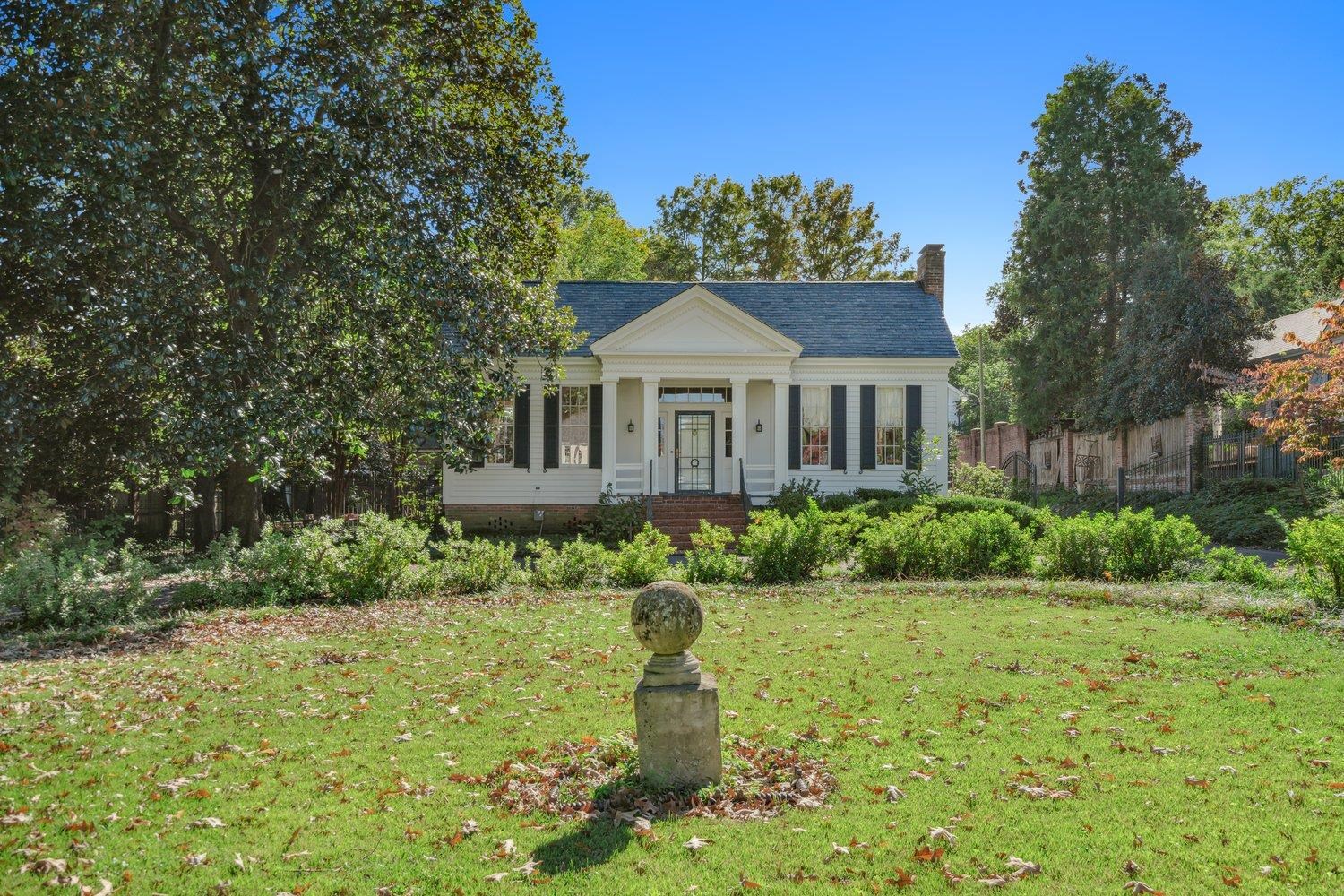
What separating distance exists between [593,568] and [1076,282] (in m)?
26.2

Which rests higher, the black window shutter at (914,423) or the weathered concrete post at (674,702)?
the black window shutter at (914,423)

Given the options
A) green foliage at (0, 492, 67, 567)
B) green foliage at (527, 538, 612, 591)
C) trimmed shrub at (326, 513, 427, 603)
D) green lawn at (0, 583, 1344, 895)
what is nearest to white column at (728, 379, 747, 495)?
green foliage at (527, 538, 612, 591)

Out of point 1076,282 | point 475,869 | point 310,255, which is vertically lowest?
point 475,869

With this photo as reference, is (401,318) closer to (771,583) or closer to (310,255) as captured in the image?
(310,255)

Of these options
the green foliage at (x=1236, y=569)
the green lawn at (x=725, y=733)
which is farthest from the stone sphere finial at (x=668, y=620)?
the green foliage at (x=1236, y=569)

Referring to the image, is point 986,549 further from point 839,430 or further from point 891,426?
point 891,426

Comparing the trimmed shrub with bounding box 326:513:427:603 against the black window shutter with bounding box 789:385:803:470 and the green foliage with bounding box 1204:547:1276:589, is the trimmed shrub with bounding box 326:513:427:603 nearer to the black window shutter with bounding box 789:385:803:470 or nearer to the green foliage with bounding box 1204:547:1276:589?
the green foliage with bounding box 1204:547:1276:589

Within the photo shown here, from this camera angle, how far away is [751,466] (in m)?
22.2

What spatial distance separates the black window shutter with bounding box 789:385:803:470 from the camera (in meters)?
22.2

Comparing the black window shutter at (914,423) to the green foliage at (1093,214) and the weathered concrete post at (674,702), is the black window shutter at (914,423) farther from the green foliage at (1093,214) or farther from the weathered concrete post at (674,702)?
the weathered concrete post at (674,702)

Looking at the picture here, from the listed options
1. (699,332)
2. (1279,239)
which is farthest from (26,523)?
(1279,239)

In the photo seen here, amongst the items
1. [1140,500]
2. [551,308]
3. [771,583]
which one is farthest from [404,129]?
[1140,500]

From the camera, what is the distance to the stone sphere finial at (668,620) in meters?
4.98

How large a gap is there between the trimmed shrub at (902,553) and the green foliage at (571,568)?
3.98 m
